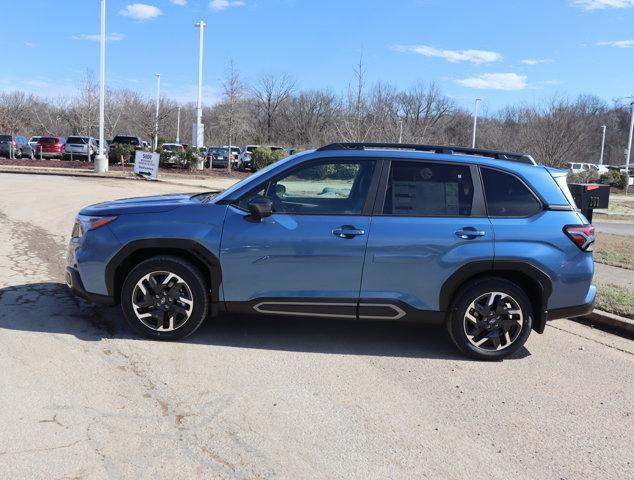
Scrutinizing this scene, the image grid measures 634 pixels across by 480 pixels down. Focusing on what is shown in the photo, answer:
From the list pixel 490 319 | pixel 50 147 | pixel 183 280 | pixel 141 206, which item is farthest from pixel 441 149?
pixel 50 147

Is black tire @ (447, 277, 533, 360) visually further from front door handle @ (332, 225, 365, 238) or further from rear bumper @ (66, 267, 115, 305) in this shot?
rear bumper @ (66, 267, 115, 305)

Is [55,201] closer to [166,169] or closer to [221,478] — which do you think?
[221,478]

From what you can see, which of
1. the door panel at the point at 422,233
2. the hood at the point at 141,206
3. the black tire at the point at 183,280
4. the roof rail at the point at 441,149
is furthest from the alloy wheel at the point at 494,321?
the hood at the point at 141,206

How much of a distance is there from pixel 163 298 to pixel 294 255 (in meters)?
1.22

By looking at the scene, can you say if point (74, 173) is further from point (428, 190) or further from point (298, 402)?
point (298, 402)

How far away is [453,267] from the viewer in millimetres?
4688

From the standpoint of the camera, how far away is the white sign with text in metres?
24.7

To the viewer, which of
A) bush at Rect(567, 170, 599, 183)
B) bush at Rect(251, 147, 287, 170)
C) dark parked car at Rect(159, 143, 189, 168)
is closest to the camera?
dark parked car at Rect(159, 143, 189, 168)

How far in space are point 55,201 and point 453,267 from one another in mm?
13455

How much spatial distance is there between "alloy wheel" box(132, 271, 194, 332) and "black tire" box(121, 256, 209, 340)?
12 mm

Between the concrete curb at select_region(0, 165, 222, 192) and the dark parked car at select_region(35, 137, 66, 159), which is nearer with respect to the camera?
the concrete curb at select_region(0, 165, 222, 192)

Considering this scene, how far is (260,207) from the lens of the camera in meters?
4.62

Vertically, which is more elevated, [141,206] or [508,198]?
[508,198]

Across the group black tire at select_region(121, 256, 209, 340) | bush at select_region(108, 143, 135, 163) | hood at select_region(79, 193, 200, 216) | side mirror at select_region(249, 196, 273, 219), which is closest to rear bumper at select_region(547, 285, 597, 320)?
side mirror at select_region(249, 196, 273, 219)
